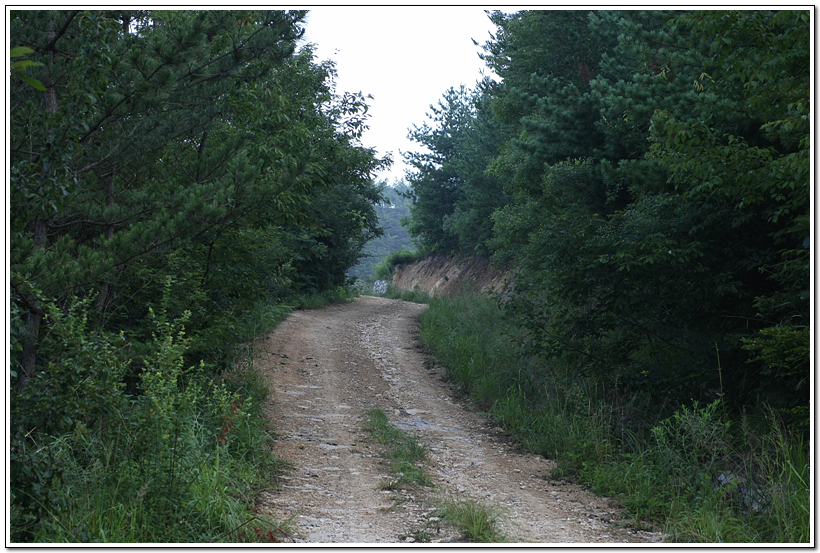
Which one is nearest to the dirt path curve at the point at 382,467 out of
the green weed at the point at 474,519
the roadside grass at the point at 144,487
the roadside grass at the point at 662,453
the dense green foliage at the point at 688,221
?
the green weed at the point at 474,519

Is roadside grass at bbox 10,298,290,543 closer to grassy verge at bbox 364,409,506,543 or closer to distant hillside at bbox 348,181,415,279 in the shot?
grassy verge at bbox 364,409,506,543

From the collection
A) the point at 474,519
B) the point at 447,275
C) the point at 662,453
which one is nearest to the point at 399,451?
the point at 474,519

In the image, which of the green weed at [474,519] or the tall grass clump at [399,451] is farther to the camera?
the tall grass clump at [399,451]

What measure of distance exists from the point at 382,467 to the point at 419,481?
56 cm

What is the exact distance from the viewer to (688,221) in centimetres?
656

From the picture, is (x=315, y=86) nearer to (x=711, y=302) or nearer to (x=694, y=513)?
(x=711, y=302)

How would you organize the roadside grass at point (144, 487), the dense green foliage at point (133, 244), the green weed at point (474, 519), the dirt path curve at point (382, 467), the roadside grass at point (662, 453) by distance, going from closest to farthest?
the roadside grass at point (144, 487) → the dense green foliage at point (133, 244) → the green weed at point (474, 519) → the roadside grass at point (662, 453) → the dirt path curve at point (382, 467)

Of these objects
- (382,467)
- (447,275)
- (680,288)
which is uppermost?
(447,275)

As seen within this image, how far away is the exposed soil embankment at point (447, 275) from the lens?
22.5 m

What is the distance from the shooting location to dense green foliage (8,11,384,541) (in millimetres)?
3510

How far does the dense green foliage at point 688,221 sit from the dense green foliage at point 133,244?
146 inches

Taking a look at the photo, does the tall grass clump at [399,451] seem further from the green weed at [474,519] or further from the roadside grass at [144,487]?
the roadside grass at [144,487]

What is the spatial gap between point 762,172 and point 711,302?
191 centimetres

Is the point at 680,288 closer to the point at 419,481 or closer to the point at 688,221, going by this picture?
the point at 688,221
